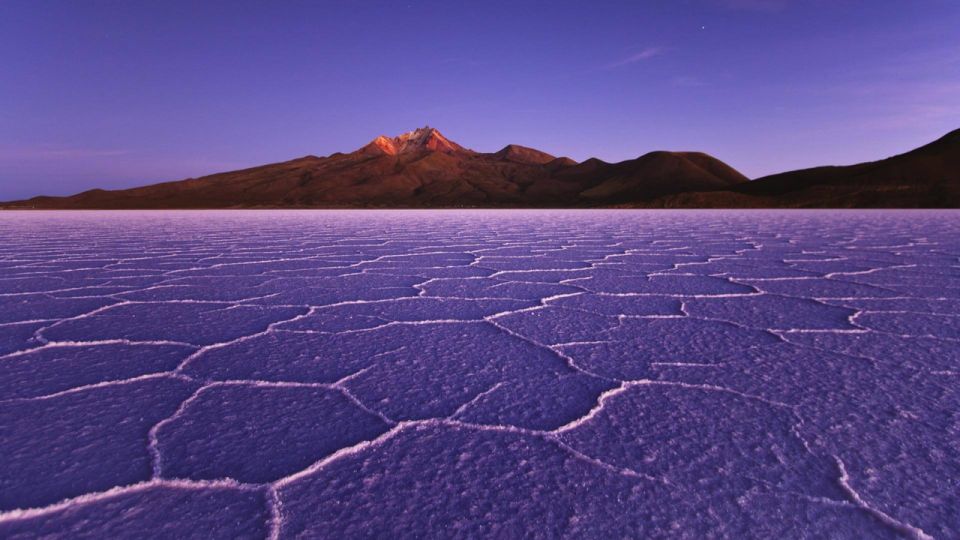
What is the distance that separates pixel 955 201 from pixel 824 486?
3280cm

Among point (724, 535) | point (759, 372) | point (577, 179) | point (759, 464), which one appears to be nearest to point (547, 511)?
point (724, 535)

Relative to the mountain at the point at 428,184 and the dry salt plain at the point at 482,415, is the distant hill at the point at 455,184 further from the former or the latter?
the dry salt plain at the point at 482,415

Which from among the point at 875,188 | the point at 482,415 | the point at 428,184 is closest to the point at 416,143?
the point at 428,184

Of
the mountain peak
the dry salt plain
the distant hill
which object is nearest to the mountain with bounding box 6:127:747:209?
the distant hill

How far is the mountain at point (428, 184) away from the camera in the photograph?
5834 cm

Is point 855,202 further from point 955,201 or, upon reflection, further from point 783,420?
point 783,420

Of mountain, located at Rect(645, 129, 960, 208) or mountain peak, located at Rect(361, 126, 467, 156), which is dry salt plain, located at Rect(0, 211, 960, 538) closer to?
mountain, located at Rect(645, 129, 960, 208)

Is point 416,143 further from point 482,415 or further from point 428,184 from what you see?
point 482,415

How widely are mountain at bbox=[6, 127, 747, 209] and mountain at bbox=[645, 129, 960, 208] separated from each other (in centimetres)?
1569

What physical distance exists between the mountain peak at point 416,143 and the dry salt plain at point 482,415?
91.2m

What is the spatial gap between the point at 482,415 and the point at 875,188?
36686 mm

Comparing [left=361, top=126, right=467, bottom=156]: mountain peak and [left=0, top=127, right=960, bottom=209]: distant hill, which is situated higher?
[left=361, top=126, right=467, bottom=156]: mountain peak

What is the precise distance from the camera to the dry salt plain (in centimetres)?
82

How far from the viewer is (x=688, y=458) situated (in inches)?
38.8
